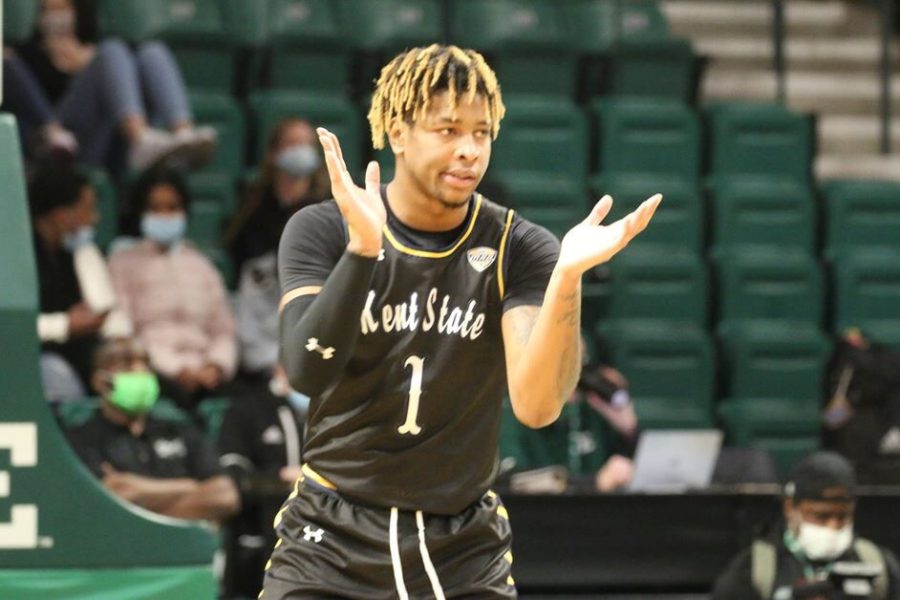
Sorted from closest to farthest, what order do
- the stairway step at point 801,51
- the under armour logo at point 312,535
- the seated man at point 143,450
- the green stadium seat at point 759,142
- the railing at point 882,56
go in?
the under armour logo at point 312,535, the seated man at point 143,450, the green stadium seat at point 759,142, the railing at point 882,56, the stairway step at point 801,51

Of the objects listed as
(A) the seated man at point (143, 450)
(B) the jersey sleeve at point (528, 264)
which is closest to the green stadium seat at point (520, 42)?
(A) the seated man at point (143, 450)

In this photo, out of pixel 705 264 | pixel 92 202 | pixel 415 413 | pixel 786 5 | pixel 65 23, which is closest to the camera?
pixel 415 413

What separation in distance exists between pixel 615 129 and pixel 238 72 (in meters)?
2.29

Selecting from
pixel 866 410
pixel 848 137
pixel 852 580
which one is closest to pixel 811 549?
pixel 852 580

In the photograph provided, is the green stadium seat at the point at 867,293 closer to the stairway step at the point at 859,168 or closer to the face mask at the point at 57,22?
the stairway step at the point at 859,168

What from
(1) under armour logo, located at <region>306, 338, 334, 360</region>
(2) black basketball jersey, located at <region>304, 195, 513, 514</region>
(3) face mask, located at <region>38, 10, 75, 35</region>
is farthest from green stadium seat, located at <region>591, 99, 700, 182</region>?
(1) under armour logo, located at <region>306, 338, 334, 360</region>

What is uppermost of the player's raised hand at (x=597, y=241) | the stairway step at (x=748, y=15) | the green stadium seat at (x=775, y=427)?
the stairway step at (x=748, y=15)

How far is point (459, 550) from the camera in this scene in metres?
4.01

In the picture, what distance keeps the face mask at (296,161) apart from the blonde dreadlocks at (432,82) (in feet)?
18.9

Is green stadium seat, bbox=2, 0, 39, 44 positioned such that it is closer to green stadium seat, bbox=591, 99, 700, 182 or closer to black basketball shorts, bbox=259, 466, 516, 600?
green stadium seat, bbox=591, 99, 700, 182

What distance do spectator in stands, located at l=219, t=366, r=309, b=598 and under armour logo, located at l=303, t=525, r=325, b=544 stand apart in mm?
4189

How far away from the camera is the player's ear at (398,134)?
156 inches

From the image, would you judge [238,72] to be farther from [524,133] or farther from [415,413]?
[415,413]

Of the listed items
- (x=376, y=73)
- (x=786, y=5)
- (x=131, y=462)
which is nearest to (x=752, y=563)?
(x=131, y=462)
